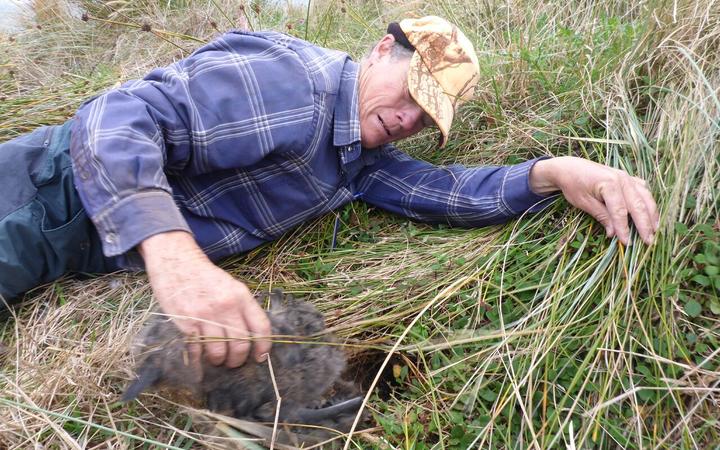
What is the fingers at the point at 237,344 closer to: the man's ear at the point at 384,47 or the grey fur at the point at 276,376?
the grey fur at the point at 276,376

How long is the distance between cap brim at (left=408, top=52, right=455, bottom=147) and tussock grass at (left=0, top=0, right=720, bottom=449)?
0.48m

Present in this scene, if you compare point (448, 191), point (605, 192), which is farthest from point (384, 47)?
point (605, 192)

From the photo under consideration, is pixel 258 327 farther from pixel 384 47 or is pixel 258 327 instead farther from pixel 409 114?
pixel 384 47

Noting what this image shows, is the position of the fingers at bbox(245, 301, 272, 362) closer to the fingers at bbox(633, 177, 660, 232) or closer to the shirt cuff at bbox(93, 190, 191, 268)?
the shirt cuff at bbox(93, 190, 191, 268)

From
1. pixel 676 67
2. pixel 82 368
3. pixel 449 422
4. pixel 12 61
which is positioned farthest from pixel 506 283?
pixel 12 61

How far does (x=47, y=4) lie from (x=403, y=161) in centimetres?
376

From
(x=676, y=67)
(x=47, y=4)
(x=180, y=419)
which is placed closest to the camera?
(x=180, y=419)

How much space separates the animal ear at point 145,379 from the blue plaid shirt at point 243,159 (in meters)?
0.30

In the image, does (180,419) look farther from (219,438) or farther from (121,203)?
(121,203)

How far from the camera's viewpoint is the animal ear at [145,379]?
1.18 meters

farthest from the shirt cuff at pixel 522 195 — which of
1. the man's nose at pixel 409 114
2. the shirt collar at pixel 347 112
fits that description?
the shirt collar at pixel 347 112

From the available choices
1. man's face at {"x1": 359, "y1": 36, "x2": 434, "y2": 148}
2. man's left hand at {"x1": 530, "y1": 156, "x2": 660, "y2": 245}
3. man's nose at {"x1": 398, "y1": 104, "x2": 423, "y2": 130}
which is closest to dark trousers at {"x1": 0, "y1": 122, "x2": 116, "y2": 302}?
man's face at {"x1": 359, "y1": 36, "x2": 434, "y2": 148}

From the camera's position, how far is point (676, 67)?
1799mm

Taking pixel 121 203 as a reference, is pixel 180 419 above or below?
below
